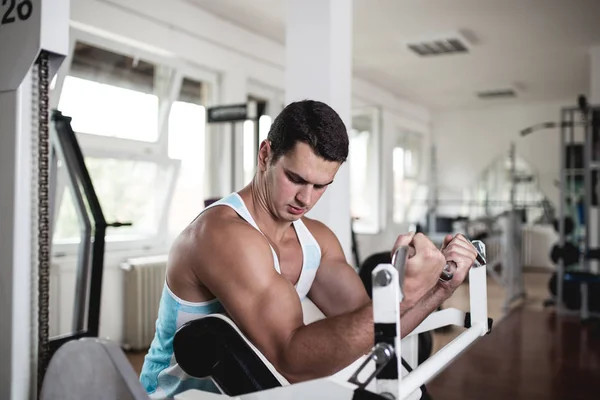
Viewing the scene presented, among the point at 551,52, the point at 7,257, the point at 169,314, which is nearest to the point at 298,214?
the point at 169,314

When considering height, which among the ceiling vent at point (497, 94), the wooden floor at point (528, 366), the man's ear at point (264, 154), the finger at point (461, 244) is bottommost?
the wooden floor at point (528, 366)

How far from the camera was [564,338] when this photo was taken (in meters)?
4.13

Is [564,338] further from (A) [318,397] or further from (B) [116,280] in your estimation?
(A) [318,397]

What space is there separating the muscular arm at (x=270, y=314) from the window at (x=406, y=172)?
20.9 ft

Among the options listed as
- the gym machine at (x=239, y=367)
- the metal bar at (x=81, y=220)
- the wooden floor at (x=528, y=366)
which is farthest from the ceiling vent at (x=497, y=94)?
the gym machine at (x=239, y=367)

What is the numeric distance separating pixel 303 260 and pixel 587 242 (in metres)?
4.36

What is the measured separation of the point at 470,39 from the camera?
16.2 ft

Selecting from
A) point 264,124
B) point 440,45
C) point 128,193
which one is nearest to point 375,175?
point 440,45

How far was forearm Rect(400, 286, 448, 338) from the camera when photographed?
1.18 metres

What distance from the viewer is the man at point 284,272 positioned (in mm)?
949

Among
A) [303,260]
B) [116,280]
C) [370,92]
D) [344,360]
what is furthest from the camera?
[370,92]

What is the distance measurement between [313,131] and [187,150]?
332 cm

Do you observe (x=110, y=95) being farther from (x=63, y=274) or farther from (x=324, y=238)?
(x=324, y=238)

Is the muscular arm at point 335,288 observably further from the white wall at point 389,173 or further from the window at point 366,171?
the window at point 366,171
